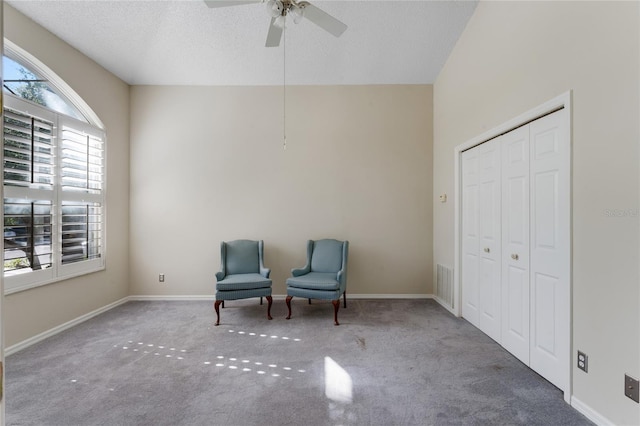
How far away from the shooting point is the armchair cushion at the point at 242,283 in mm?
3557

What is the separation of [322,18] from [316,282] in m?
2.77

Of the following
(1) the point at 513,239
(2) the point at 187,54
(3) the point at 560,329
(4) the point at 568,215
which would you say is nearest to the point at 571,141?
(4) the point at 568,215

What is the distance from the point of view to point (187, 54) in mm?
3742

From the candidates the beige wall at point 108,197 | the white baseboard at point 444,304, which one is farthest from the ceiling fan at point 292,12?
the white baseboard at point 444,304

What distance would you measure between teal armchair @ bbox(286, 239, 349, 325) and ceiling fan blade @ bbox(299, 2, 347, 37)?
258 centimetres

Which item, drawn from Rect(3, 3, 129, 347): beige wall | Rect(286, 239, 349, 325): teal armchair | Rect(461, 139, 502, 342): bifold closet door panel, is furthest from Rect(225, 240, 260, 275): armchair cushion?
Rect(461, 139, 502, 342): bifold closet door panel

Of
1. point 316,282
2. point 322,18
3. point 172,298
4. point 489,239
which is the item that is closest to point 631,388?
point 489,239

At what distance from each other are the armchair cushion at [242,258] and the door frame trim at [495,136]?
8.87 ft

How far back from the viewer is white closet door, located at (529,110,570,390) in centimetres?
213

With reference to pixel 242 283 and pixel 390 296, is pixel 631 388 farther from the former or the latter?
pixel 242 283

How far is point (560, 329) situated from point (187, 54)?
486cm

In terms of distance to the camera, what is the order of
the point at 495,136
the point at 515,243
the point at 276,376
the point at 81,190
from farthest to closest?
the point at 81,190, the point at 495,136, the point at 515,243, the point at 276,376

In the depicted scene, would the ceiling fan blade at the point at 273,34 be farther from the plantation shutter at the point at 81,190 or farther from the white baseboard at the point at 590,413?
the white baseboard at the point at 590,413

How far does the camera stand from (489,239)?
310cm
